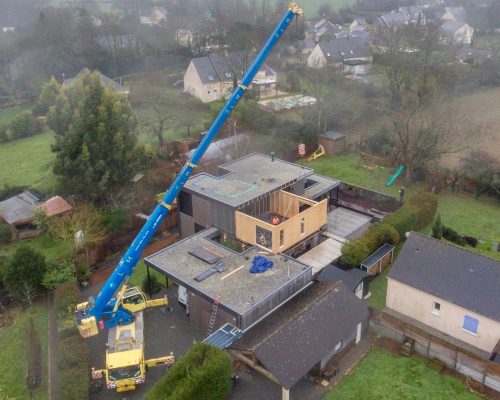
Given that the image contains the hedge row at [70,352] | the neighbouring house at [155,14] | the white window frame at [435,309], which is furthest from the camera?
the neighbouring house at [155,14]

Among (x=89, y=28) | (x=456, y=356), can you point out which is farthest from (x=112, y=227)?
(x=89, y=28)

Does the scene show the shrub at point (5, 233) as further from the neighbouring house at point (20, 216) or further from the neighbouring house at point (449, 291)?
the neighbouring house at point (449, 291)

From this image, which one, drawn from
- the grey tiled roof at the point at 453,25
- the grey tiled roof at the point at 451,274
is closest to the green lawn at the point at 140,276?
the grey tiled roof at the point at 451,274

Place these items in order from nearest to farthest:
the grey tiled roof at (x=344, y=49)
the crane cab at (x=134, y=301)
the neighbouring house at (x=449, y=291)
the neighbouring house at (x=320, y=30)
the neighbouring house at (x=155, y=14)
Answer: the neighbouring house at (x=449, y=291) < the crane cab at (x=134, y=301) < the grey tiled roof at (x=344, y=49) < the neighbouring house at (x=320, y=30) < the neighbouring house at (x=155, y=14)

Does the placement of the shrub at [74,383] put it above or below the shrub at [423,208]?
below

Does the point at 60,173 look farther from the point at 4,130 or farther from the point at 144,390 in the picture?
the point at 4,130

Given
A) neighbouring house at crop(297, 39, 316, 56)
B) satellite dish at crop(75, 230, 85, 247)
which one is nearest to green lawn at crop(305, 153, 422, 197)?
satellite dish at crop(75, 230, 85, 247)

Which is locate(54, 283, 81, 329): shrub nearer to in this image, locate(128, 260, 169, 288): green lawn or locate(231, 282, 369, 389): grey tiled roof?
locate(128, 260, 169, 288): green lawn

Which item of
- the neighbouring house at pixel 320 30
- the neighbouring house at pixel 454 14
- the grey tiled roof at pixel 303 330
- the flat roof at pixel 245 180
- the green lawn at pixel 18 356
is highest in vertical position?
the neighbouring house at pixel 454 14

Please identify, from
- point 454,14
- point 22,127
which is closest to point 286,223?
point 22,127
